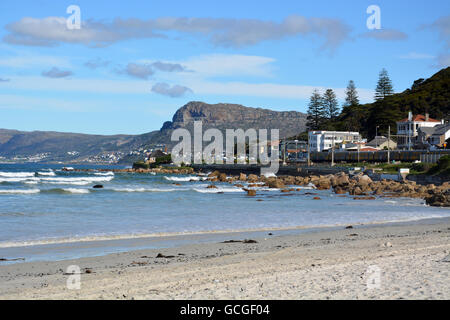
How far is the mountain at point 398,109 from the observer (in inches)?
4491

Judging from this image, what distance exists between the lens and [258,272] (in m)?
9.25

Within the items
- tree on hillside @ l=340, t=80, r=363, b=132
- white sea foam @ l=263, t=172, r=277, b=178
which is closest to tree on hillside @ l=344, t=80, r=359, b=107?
tree on hillside @ l=340, t=80, r=363, b=132

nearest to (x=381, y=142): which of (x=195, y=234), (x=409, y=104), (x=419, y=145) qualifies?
(x=419, y=145)

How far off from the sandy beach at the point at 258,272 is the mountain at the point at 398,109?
104 meters

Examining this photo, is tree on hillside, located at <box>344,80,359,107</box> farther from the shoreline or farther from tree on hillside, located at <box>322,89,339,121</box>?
the shoreline

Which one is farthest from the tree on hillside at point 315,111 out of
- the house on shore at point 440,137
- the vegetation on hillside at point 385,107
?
the house on shore at point 440,137

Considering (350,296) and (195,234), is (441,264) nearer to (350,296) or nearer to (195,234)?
(350,296)

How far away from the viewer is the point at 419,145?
8425cm

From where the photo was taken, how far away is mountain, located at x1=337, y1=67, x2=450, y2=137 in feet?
374

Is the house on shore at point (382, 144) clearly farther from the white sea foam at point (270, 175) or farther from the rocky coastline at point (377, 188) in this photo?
the rocky coastline at point (377, 188)

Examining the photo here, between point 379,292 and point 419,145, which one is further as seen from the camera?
point 419,145

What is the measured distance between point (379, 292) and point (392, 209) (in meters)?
21.1

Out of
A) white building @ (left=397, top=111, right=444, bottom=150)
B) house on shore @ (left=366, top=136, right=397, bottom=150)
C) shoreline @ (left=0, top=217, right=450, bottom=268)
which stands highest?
white building @ (left=397, top=111, right=444, bottom=150)

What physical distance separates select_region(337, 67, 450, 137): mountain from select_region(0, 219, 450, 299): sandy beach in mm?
104264
